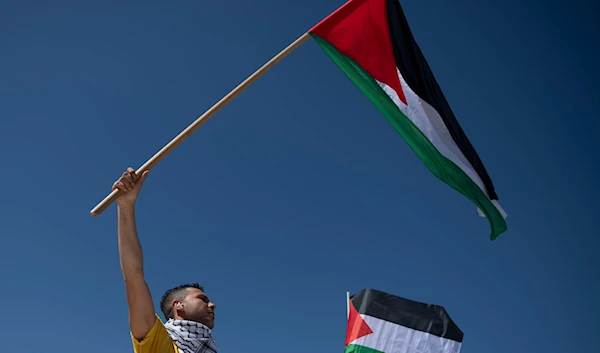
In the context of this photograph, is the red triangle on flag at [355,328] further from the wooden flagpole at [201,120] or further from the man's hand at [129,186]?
the man's hand at [129,186]

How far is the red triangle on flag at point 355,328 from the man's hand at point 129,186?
9.39m

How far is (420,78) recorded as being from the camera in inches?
266

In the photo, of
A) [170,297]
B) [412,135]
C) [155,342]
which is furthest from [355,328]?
[155,342]

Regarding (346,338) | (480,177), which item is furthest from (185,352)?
(346,338)

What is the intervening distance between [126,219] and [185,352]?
3.30ft

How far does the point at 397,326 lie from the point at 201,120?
926cm

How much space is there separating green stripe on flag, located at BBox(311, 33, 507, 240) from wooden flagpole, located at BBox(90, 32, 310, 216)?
0.59 metres

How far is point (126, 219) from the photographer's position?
145 inches

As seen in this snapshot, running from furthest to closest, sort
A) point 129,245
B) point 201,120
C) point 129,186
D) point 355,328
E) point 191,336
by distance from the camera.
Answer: point 355,328
point 201,120
point 191,336
point 129,186
point 129,245

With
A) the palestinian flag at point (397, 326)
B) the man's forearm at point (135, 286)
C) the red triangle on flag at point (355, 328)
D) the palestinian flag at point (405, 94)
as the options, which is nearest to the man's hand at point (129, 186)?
the man's forearm at point (135, 286)

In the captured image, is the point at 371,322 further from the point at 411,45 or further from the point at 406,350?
the point at 411,45

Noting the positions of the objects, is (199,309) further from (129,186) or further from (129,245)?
(129,186)

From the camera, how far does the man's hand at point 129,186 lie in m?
3.80

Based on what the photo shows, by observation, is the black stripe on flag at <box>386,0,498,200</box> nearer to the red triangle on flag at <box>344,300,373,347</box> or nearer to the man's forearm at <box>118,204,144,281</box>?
the man's forearm at <box>118,204,144,281</box>
